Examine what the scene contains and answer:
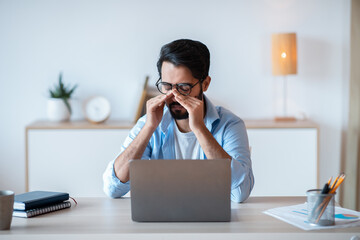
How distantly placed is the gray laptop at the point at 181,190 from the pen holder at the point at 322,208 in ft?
0.86

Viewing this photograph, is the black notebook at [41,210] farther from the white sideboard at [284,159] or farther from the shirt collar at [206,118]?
the white sideboard at [284,159]

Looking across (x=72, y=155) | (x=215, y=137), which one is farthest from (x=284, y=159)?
(x=72, y=155)

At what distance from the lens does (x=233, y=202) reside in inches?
→ 73.6

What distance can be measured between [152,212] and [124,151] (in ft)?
1.89

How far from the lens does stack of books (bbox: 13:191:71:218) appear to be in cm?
166

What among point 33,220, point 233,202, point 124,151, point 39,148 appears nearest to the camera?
point 33,220

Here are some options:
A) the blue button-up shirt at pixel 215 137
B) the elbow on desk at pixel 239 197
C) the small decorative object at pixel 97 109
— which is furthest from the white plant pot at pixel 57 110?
the elbow on desk at pixel 239 197

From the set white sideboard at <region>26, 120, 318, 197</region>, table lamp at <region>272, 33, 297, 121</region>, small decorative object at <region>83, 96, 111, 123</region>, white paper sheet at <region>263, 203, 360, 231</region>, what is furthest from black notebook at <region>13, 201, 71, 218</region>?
table lamp at <region>272, 33, 297, 121</region>

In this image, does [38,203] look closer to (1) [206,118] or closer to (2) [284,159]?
(1) [206,118]

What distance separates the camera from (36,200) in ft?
5.58

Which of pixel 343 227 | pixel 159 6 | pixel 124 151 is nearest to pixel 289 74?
pixel 159 6

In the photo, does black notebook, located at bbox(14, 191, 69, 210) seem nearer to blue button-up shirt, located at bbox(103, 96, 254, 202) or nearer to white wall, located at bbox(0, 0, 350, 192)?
blue button-up shirt, located at bbox(103, 96, 254, 202)

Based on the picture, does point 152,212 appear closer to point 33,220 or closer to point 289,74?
point 33,220

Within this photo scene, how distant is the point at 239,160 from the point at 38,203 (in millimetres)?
837
